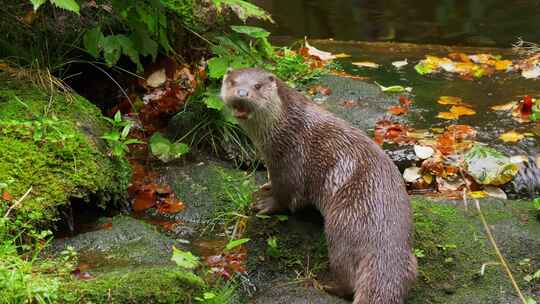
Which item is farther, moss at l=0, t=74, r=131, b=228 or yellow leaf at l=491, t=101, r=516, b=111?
yellow leaf at l=491, t=101, r=516, b=111

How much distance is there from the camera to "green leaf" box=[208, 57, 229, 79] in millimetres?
4262

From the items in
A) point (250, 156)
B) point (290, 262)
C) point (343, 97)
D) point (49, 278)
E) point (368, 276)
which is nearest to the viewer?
point (49, 278)

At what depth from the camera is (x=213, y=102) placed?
4.42 meters

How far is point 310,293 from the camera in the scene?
3256mm

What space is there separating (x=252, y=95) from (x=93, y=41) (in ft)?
3.81

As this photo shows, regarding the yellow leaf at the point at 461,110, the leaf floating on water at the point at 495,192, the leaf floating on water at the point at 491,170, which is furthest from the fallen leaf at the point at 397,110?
the leaf floating on water at the point at 495,192

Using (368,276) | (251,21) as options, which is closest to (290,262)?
(368,276)

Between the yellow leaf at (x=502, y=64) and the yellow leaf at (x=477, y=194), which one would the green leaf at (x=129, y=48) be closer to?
the yellow leaf at (x=477, y=194)

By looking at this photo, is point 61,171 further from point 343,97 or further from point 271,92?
point 343,97

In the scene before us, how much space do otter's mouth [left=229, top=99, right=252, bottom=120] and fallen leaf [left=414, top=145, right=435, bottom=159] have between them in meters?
1.49

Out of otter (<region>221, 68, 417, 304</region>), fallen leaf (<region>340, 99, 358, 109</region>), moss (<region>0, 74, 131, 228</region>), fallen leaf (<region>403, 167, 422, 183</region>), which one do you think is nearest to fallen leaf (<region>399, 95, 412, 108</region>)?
fallen leaf (<region>340, 99, 358, 109</region>)

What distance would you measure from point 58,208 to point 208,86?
5.33 feet

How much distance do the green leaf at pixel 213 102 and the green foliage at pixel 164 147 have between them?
277mm

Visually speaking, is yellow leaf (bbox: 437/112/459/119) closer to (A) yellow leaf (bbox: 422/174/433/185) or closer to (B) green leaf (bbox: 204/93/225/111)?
(A) yellow leaf (bbox: 422/174/433/185)
